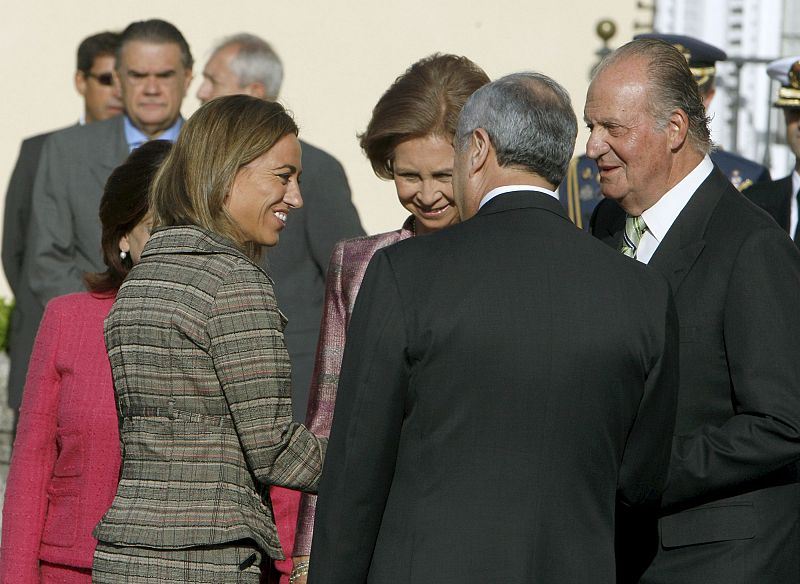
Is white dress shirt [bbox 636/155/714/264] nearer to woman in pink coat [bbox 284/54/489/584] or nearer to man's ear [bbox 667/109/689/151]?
man's ear [bbox 667/109/689/151]

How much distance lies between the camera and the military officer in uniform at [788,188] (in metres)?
5.34

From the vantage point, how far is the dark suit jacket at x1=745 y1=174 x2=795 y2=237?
534cm

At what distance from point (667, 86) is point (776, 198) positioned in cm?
233

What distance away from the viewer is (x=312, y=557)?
8.86 feet

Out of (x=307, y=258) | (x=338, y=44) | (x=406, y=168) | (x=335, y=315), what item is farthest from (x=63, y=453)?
(x=338, y=44)

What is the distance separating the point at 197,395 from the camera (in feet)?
9.57

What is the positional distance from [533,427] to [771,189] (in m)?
3.20

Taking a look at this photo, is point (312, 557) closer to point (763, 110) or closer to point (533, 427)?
point (533, 427)

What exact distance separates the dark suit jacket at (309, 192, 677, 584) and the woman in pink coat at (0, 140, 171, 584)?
0.85m

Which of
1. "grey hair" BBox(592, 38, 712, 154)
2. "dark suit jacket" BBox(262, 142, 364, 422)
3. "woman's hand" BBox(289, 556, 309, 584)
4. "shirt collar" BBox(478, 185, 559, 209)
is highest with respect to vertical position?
"grey hair" BBox(592, 38, 712, 154)

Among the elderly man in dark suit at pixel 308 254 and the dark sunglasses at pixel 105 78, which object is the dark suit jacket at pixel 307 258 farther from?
the dark sunglasses at pixel 105 78

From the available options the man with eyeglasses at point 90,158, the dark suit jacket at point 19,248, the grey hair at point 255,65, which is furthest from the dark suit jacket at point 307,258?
the dark suit jacket at point 19,248

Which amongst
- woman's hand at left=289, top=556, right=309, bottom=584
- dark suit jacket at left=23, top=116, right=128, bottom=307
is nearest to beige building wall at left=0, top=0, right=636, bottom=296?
dark suit jacket at left=23, top=116, right=128, bottom=307

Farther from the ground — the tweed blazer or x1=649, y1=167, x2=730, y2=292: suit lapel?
x1=649, y1=167, x2=730, y2=292: suit lapel
